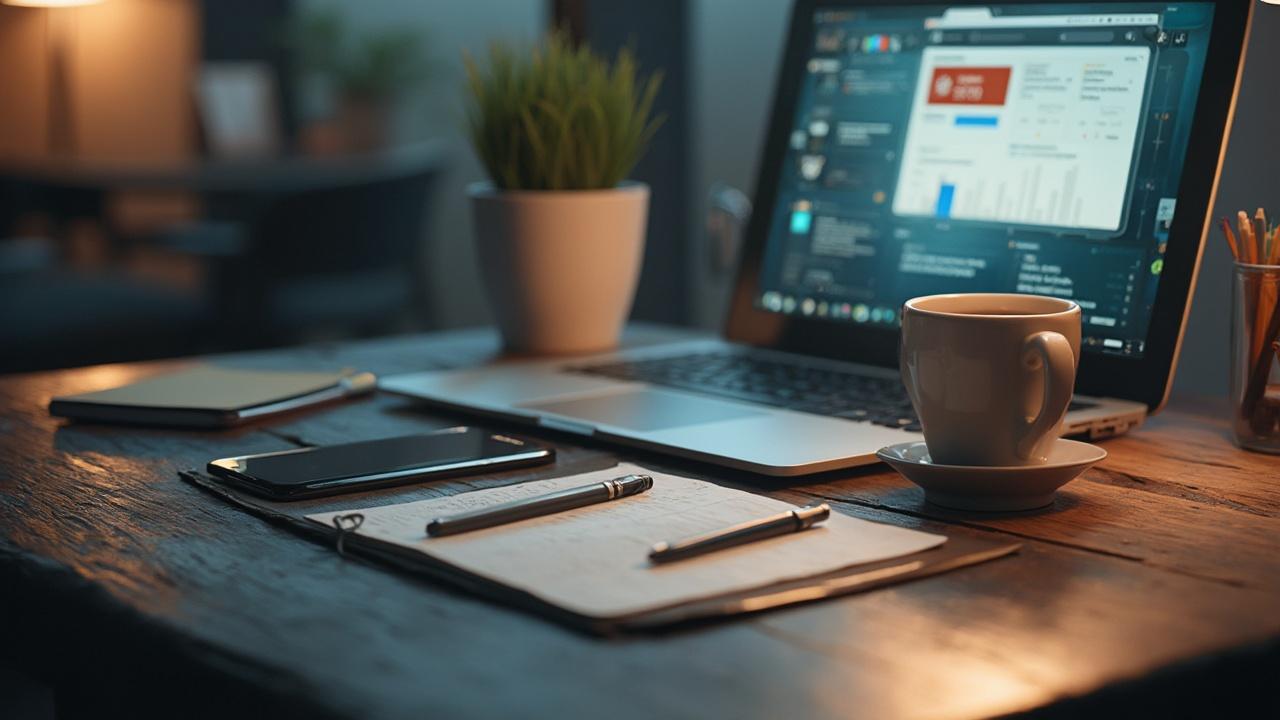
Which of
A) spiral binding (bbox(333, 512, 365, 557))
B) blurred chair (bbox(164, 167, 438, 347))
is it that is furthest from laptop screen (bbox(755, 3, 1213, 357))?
blurred chair (bbox(164, 167, 438, 347))

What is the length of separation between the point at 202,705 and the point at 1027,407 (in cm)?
44

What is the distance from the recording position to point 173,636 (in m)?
0.58

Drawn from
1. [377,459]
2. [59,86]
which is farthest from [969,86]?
[59,86]

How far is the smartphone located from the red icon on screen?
47cm

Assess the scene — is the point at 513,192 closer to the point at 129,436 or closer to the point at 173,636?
the point at 129,436

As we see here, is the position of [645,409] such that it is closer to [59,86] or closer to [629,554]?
[629,554]

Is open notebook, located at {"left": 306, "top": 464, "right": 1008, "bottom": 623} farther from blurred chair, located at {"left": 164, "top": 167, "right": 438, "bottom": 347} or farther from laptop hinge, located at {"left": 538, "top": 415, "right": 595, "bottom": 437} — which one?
blurred chair, located at {"left": 164, "top": 167, "right": 438, "bottom": 347}

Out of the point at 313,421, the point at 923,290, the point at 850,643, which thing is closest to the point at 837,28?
the point at 923,290

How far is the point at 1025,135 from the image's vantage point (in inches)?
42.2

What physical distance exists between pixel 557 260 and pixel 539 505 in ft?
1.95

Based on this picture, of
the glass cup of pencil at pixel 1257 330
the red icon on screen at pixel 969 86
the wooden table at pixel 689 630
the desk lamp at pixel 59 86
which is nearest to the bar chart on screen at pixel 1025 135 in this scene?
the red icon on screen at pixel 969 86

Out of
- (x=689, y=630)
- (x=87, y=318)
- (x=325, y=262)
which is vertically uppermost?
(x=689, y=630)

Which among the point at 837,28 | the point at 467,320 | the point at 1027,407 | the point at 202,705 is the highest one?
the point at 837,28

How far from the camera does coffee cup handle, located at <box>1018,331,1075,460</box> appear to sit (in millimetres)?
711
